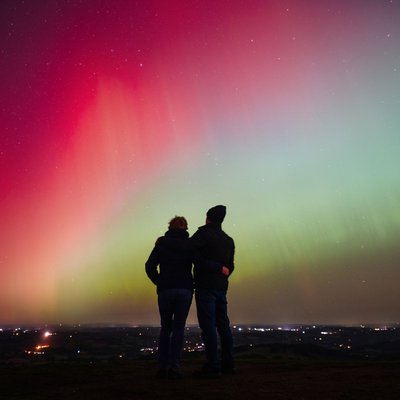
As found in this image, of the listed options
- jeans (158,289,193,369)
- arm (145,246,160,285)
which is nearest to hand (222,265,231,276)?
jeans (158,289,193,369)

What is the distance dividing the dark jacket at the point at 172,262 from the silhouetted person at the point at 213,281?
0.14 metres

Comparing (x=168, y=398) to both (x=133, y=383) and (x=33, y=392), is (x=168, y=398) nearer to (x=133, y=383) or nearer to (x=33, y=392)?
(x=133, y=383)

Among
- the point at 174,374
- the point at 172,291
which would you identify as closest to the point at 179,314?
the point at 172,291

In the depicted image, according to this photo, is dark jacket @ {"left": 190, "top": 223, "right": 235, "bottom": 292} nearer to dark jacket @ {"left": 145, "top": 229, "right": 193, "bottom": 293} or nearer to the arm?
dark jacket @ {"left": 145, "top": 229, "right": 193, "bottom": 293}

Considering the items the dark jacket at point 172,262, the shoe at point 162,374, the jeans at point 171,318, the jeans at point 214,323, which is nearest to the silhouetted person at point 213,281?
the jeans at point 214,323

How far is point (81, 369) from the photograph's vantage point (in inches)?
318

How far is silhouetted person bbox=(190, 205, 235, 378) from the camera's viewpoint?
20.7 feet

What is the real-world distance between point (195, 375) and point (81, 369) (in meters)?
3.04

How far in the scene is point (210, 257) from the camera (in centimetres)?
656

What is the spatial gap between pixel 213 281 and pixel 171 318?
859 millimetres

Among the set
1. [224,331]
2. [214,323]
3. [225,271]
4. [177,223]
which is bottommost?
[224,331]

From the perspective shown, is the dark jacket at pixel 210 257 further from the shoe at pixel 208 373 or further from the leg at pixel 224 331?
the shoe at pixel 208 373

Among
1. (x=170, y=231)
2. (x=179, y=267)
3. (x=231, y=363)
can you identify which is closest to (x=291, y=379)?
(x=231, y=363)

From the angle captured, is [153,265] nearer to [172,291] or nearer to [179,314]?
[172,291]
